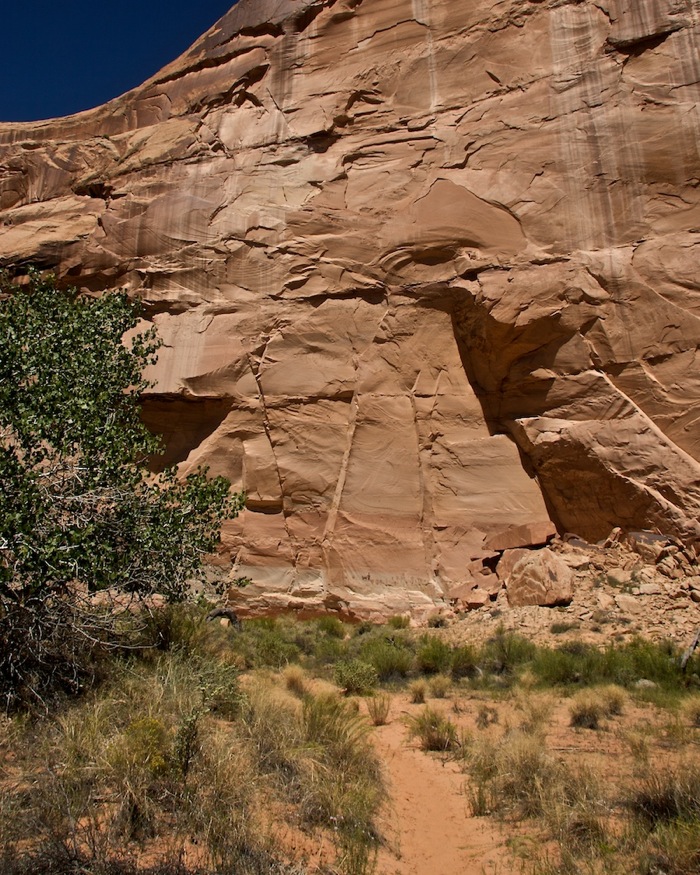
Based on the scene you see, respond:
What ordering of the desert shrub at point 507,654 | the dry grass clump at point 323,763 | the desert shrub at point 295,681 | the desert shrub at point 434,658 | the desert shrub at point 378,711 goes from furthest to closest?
1. the desert shrub at point 434,658
2. the desert shrub at point 507,654
3. the desert shrub at point 295,681
4. the desert shrub at point 378,711
5. the dry grass clump at point 323,763

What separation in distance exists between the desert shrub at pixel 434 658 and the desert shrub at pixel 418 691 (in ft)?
2.52

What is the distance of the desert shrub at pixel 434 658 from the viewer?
28.8 ft

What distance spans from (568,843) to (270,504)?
973 centimetres

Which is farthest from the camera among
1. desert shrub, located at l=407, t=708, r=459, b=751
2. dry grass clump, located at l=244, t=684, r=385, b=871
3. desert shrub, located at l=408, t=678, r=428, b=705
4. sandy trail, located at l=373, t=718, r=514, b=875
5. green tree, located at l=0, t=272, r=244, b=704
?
desert shrub, located at l=408, t=678, r=428, b=705

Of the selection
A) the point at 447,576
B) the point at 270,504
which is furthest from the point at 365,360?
the point at 447,576

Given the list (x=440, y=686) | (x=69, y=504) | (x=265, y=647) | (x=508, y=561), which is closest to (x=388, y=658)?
(x=440, y=686)

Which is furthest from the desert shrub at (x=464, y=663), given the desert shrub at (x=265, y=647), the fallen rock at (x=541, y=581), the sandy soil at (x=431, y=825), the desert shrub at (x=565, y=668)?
the sandy soil at (x=431, y=825)

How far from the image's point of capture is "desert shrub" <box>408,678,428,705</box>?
24.9 feet

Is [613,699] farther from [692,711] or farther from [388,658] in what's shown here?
[388,658]

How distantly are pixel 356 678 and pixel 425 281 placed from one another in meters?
7.74

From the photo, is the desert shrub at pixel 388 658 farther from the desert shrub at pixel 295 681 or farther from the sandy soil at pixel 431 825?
the sandy soil at pixel 431 825

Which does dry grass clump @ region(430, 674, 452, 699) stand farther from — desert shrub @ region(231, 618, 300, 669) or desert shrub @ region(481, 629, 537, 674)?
desert shrub @ region(231, 618, 300, 669)

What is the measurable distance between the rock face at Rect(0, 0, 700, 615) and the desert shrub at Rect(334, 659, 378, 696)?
3.66 m

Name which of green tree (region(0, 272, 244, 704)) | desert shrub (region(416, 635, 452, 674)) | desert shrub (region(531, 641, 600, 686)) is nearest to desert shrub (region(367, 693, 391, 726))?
desert shrub (region(416, 635, 452, 674))
